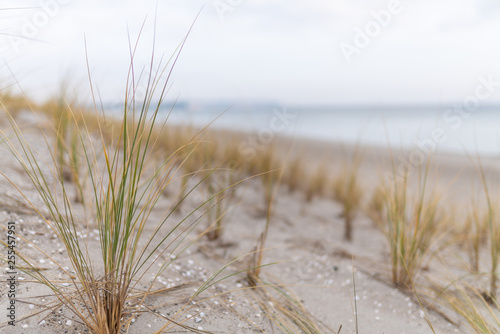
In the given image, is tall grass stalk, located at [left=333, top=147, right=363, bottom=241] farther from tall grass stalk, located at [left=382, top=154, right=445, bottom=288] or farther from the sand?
tall grass stalk, located at [left=382, top=154, right=445, bottom=288]

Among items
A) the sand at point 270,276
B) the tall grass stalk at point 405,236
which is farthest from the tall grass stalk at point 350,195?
the tall grass stalk at point 405,236

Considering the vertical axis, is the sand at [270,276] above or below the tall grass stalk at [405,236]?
below

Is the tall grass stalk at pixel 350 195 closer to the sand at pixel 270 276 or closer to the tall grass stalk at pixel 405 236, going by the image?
the sand at pixel 270 276

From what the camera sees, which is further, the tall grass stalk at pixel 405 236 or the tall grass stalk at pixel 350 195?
the tall grass stalk at pixel 350 195

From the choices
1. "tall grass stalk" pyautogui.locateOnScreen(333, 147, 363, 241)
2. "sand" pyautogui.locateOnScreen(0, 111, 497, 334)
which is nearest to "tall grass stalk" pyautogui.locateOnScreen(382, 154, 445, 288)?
"sand" pyautogui.locateOnScreen(0, 111, 497, 334)

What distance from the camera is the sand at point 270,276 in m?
1.24

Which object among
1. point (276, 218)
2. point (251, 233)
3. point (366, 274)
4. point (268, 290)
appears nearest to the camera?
point (268, 290)

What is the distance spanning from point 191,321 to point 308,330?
40 cm

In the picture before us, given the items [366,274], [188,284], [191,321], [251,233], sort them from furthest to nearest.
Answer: [251,233] < [366,274] < [188,284] < [191,321]

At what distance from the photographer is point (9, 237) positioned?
137cm

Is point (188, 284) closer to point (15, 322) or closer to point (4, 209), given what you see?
point (15, 322)

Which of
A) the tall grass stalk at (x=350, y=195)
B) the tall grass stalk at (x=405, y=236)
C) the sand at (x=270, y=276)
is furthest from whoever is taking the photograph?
the tall grass stalk at (x=350, y=195)

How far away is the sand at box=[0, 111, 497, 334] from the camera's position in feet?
4.07

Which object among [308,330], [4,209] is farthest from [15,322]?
[308,330]
